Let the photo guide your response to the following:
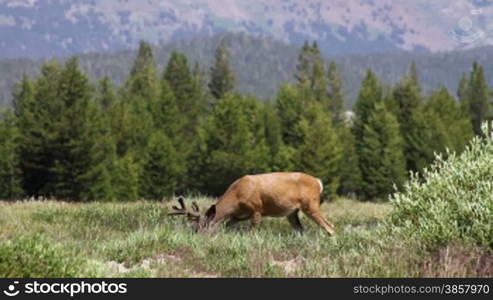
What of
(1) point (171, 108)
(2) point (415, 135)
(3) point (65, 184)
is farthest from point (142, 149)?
(2) point (415, 135)

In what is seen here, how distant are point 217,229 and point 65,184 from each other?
130 ft

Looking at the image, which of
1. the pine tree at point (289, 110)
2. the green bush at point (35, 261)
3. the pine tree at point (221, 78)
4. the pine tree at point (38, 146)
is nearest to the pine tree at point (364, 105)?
the pine tree at point (289, 110)

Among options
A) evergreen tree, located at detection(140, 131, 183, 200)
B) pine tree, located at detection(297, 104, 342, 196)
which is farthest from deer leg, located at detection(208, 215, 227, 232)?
evergreen tree, located at detection(140, 131, 183, 200)

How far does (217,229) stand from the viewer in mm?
15445

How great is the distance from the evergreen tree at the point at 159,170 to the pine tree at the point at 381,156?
1785 cm

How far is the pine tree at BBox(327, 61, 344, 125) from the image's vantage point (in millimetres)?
93500

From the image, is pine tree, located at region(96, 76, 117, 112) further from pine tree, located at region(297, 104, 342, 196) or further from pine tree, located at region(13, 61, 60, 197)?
pine tree, located at region(297, 104, 342, 196)

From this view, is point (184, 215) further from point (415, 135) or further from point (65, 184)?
point (415, 135)

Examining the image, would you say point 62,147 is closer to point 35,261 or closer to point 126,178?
point 126,178

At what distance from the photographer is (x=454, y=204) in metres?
10.8

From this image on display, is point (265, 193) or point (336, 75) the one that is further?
point (336, 75)

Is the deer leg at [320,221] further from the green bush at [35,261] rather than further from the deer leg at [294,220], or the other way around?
the green bush at [35,261]

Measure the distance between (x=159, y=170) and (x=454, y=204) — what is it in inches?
2126

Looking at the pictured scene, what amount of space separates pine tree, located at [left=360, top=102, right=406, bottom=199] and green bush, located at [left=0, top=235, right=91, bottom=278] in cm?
5811
